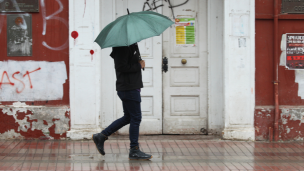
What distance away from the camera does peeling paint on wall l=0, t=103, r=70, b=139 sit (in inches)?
266

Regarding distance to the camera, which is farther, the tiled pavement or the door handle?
the door handle

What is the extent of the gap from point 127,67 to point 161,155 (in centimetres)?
142

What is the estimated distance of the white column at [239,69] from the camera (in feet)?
22.3

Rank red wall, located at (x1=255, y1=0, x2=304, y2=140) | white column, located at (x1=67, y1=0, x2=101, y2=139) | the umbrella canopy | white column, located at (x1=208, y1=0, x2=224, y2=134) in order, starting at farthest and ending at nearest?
white column, located at (x1=208, y1=0, x2=224, y2=134) → red wall, located at (x1=255, y1=0, x2=304, y2=140) → white column, located at (x1=67, y1=0, x2=101, y2=139) → the umbrella canopy

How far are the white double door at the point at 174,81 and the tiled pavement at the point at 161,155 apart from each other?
0.96ft

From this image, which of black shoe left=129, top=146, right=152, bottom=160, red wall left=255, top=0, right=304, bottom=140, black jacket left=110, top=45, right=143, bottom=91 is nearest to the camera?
black jacket left=110, top=45, right=143, bottom=91

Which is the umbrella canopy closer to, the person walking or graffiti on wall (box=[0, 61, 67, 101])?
the person walking

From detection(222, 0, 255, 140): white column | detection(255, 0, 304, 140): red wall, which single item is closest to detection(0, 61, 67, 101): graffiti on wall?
detection(222, 0, 255, 140): white column

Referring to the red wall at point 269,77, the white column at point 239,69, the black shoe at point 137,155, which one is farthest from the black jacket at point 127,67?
the red wall at point 269,77

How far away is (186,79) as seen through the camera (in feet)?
23.7

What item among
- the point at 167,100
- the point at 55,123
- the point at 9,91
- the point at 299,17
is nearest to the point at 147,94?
the point at 167,100

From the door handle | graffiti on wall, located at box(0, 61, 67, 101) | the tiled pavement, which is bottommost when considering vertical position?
the tiled pavement

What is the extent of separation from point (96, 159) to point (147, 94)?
74.4 inches

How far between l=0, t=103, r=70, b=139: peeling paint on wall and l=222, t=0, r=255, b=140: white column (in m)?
2.67
